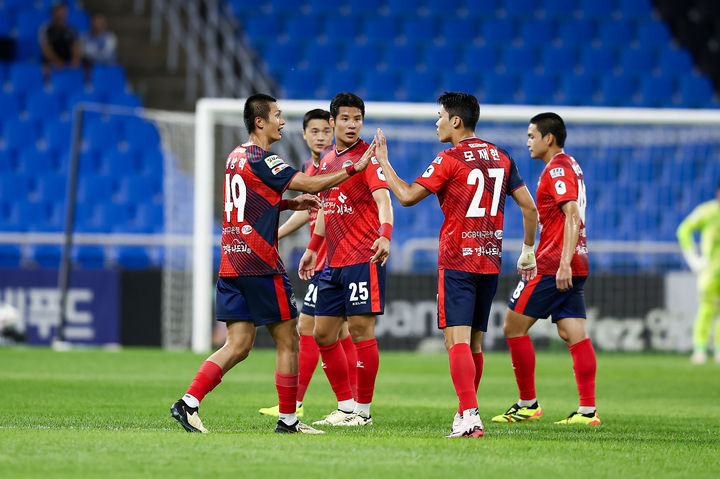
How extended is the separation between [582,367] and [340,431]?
202 centimetres

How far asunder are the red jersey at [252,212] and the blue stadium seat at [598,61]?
606 inches

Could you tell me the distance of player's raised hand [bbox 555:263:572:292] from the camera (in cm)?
715

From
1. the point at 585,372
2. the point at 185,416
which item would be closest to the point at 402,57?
the point at 585,372

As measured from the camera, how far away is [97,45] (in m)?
19.4

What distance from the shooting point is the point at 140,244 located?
16.0 m

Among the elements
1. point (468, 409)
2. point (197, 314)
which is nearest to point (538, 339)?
point (197, 314)

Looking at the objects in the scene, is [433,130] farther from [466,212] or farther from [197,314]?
[466,212]

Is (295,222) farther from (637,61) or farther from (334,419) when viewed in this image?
(637,61)

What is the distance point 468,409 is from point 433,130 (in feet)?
36.0

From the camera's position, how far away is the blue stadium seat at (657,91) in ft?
66.1

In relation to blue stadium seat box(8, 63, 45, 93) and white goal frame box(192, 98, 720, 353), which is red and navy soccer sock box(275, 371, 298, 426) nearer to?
white goal frame box(192, 98, 720, 353)

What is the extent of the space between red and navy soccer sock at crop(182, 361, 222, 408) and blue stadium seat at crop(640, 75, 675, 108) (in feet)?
51.3

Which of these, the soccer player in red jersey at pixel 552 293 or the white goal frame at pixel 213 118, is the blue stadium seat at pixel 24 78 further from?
the soccer player in red jersey at pixel 552 293

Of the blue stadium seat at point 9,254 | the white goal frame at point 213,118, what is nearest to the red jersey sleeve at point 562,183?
the white goal frame at point 213,118
